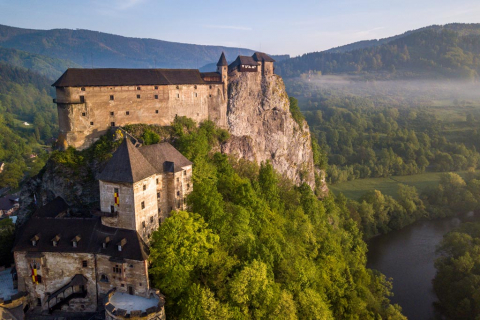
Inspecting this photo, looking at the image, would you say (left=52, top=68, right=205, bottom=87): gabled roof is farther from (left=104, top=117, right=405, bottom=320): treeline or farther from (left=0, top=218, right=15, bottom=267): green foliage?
(left=0, top=218, right=15, bottom=267): green foliage

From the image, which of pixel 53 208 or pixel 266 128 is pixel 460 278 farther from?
pixel 53 208

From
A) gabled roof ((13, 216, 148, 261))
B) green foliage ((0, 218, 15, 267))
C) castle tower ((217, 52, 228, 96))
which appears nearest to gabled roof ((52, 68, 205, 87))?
castle tower ((217, 52, 228, 96))

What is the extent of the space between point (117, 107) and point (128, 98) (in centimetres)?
185

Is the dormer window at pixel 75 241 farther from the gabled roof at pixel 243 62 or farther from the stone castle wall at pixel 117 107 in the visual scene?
the gabled roof at pixel 243 62

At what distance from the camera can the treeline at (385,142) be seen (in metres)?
108

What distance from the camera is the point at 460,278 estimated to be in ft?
147

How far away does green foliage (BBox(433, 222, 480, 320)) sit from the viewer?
41906 mm

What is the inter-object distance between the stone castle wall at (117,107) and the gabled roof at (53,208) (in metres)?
8.57

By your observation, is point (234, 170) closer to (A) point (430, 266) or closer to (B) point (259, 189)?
(B) point (259, 189)

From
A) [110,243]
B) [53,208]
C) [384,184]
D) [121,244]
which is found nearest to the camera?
[121,244]

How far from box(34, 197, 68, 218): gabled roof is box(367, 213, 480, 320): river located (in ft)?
139

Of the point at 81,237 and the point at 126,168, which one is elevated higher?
the point at 126,168

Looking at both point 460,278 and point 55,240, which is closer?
point 55,240

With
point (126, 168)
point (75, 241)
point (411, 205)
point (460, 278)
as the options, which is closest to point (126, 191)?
point (126, 168)
